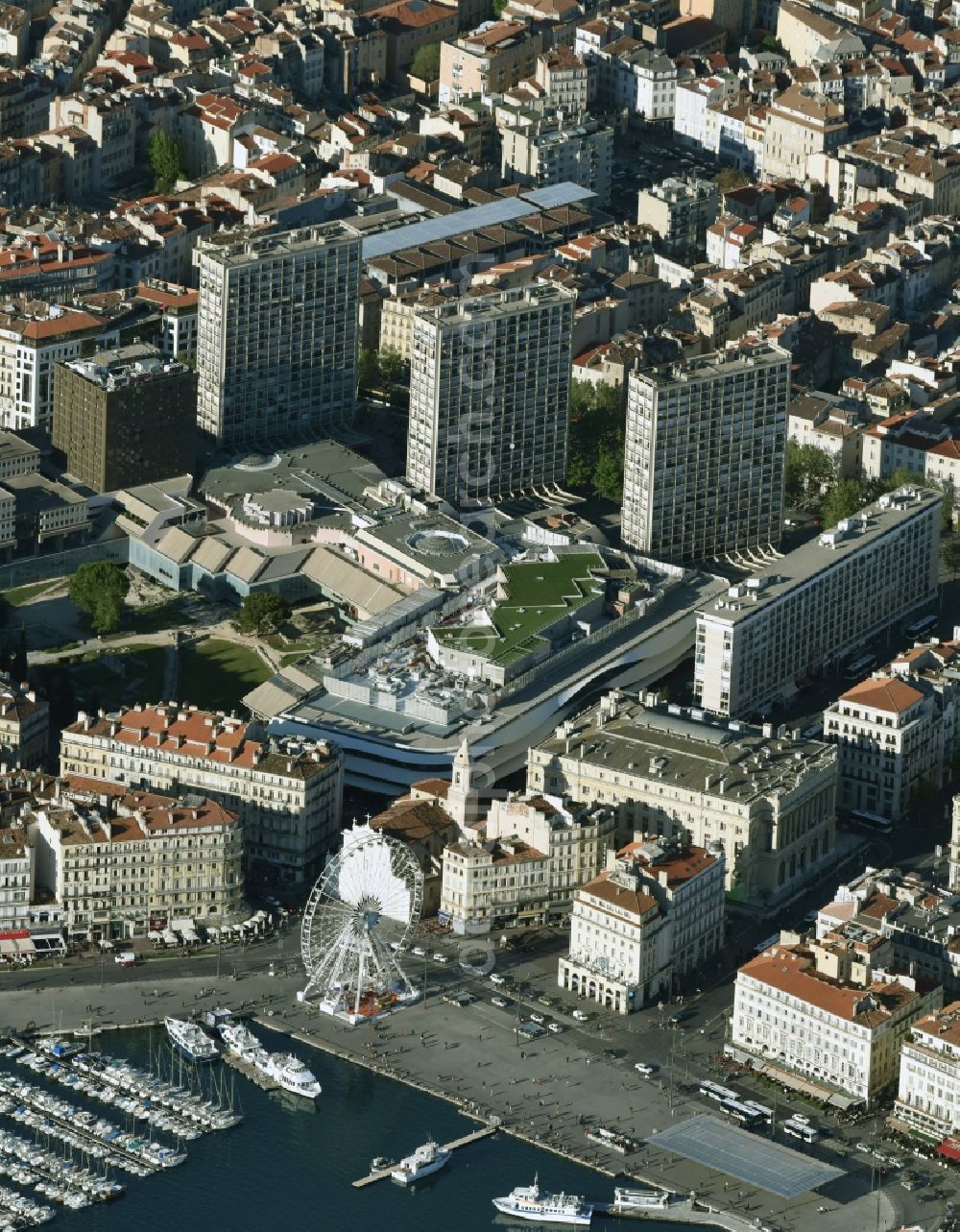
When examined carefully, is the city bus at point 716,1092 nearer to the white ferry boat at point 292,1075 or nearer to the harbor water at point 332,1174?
the harbor water at point 332,1174

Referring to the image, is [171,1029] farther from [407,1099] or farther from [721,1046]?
[721,1046]

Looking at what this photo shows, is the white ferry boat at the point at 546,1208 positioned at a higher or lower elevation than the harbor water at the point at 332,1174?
higher

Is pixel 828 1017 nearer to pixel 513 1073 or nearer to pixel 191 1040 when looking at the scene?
pixel 513 1073

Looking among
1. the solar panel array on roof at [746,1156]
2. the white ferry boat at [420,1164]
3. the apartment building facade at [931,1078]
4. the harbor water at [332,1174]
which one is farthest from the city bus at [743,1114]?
the white ferry boat at [420,1164]

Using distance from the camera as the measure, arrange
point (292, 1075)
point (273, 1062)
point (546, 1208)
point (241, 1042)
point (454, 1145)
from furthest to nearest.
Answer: point (241, 1042), point (273, 1062), point (292, 1075), point (454, 1145), point (546, 1208)

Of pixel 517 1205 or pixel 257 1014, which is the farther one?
pixel 257 1014

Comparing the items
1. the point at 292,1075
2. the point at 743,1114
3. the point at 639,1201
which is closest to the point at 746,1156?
the point at 743,1114

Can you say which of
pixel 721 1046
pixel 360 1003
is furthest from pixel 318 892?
pixel 721 1046
